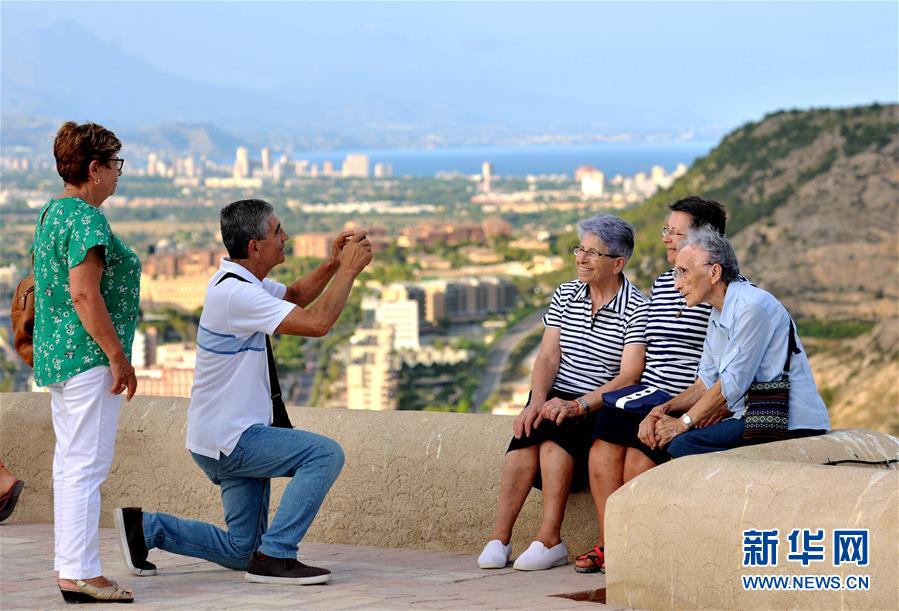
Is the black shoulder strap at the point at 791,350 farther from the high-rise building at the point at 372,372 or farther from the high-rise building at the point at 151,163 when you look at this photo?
the high-rise building at the point at 151,163

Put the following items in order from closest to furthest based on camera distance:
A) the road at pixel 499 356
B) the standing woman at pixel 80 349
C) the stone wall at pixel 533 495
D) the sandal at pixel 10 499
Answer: the stone wall at pixel 533 495, the standing woman at pixel 80 349, the sandal at pixel 10 499, the road at pixel 499 356

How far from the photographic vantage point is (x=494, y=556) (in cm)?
502

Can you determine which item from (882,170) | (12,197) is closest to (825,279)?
(882,170)

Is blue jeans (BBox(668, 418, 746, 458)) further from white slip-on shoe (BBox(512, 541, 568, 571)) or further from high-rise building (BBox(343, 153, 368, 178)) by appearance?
high-rise building (BBox(343, 153, 368, 178))

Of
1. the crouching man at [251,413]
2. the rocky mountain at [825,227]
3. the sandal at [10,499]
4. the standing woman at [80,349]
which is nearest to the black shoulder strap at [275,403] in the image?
the crouching man at [251,413]

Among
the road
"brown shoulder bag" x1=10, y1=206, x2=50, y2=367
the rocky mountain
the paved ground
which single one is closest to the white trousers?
the paved ground

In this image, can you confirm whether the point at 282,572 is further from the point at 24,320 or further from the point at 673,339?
the point at 673,339

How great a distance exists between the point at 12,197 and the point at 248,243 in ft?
320

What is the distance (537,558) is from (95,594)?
149 cm

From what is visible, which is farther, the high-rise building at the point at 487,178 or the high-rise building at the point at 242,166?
the high-rise building at the point at 487,178

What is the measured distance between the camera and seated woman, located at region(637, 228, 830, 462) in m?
4.53

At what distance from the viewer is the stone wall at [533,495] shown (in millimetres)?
3861

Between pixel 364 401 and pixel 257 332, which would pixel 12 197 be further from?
pixel 257 332

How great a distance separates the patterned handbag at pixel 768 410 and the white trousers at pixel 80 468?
2.01 m
